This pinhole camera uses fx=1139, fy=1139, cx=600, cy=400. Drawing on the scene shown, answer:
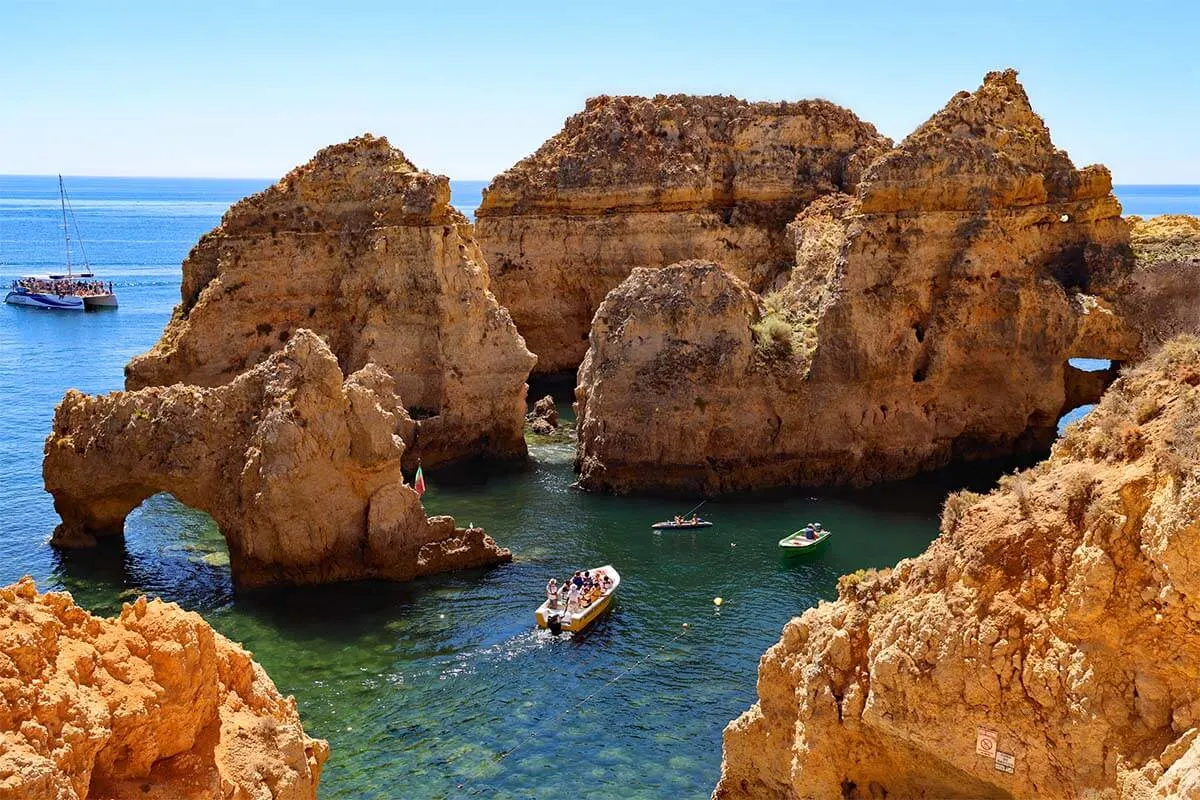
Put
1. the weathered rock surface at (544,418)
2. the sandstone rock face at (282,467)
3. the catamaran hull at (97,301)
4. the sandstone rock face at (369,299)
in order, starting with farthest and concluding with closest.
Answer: the catamaran hull at (97,301) < the weathered rock surface at (544,418) < the sandstone rock face at (369,299) < the sandstone rock face at (282,467)

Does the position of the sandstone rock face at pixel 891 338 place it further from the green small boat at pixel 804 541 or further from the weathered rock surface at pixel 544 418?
the weathered rock surface at pixel 544 418

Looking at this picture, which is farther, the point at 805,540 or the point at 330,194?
the point at 330,194

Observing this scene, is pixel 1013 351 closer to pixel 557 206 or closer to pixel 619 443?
pixel 619 443

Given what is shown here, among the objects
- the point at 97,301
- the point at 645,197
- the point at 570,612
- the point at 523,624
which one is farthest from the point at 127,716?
the point at 97,301

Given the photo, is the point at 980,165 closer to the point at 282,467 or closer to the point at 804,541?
the point at 804,541

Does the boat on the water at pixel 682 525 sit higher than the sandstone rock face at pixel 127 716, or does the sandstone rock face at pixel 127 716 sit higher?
the sandstone rock face at pixel 127 716

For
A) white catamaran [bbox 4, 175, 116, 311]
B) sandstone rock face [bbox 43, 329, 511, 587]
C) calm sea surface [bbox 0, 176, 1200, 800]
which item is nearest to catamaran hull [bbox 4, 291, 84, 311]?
white catamaran [bbox 4, 175, 116, 311]

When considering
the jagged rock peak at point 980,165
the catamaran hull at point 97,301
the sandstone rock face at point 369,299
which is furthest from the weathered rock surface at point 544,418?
the catamaran hull at point 97,301
